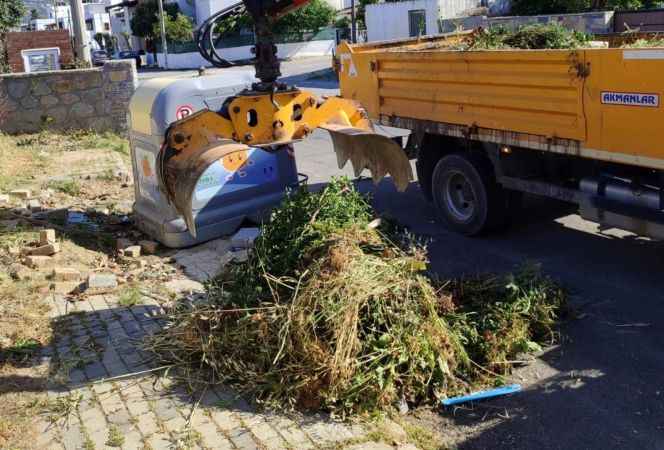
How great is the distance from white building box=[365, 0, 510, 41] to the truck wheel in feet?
74.7

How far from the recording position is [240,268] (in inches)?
224

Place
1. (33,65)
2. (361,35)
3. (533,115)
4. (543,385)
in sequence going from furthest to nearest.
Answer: (361,35), (33,65), (533,115), (543,385)

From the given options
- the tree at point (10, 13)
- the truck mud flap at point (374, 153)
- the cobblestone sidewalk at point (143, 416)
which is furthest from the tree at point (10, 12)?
the truck mud flap at point (374, 153)

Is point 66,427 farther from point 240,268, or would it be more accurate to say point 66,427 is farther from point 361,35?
point 361,35

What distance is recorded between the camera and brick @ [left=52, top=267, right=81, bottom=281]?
720 centimetres

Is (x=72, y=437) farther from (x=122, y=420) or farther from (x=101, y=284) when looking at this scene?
(x=101, y=284)

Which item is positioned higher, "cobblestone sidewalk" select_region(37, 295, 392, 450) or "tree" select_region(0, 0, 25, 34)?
"tree" select_region(0, 0, 25, 34)

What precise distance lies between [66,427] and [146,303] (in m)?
2.13

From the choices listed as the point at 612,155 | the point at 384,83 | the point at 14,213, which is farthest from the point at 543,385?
the point at 14,213

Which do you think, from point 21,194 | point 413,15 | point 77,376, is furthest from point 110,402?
point 413,15

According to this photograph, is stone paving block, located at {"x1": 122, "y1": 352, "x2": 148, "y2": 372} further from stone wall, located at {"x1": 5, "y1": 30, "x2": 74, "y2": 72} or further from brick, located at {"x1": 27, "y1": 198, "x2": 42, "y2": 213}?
stone wall, located at {"x1": 5, "y1": 30, "x2": 74, "y2": 72}

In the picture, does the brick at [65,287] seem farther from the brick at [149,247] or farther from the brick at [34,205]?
the brick at [34,205]

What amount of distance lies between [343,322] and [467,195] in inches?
160

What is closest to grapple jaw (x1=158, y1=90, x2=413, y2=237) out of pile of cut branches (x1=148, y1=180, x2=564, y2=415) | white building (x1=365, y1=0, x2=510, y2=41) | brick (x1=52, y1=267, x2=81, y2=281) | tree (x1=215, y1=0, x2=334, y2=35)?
pile of cut branches (x1=148, y1=180, x2=564, y2=415)
